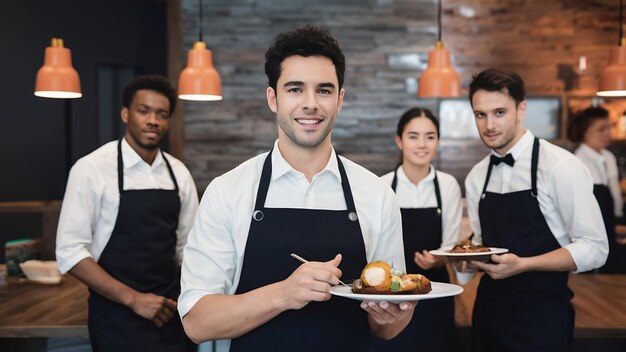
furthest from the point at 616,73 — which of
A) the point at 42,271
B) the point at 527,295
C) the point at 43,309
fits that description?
the point at 42,271

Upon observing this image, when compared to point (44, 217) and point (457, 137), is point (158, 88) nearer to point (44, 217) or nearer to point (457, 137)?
point (44, 217)

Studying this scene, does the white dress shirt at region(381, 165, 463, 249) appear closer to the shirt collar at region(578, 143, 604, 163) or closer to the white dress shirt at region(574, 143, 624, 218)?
the white dress shirt at region(574, 143, 624, 218)

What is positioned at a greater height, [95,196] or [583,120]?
[583,120]

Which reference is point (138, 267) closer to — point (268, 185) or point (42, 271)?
point (42, 271)

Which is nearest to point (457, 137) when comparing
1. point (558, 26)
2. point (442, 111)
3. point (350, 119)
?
point (442, 111)

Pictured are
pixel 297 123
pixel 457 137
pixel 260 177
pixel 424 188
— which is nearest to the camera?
pixel 297 123

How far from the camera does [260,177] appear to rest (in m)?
1.68

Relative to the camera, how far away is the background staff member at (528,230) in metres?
2.28

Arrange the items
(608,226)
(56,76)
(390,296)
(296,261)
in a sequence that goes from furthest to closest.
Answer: (608,226)
(56,76)
(296,261)
(390,296)

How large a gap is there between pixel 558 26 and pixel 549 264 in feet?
13.5

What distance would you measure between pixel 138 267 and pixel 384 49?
3783 mm

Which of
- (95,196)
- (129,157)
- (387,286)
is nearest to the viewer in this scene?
(387,286)

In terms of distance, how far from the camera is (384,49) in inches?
223

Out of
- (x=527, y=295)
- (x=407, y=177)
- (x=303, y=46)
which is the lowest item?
(x=527, y=295)
